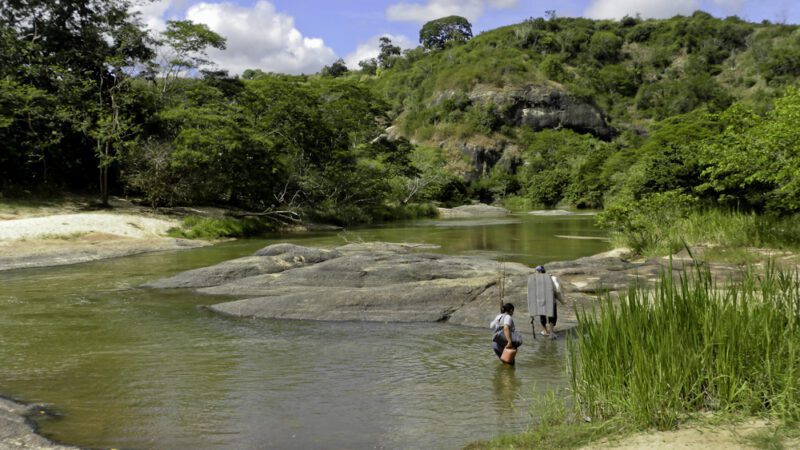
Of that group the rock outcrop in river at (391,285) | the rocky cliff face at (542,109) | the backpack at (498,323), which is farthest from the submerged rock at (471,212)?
the backpack at (498,323)

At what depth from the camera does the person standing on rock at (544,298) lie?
579 inches

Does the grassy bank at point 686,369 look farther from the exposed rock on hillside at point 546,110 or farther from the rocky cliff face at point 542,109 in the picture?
the exposed rock on hillside at point 546,110

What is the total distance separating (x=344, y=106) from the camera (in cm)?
5947

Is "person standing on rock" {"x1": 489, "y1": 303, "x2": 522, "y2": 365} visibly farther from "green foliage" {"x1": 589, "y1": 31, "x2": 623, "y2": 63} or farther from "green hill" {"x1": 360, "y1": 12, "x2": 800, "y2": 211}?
"green foliage" {"x1": 589, "y1": 31, "x2": 623, "y2": 63}

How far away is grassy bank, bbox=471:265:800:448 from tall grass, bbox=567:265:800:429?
0.4 inches

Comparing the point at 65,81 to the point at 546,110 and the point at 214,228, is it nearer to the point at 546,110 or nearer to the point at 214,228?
the point at 214,228

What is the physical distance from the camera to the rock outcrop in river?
1762 centimetres

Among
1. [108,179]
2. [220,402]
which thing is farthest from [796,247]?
[108,179]

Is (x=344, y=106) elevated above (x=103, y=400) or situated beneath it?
elevated above

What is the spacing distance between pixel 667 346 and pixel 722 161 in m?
18.7

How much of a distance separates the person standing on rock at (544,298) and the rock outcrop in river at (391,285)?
33.6 inches

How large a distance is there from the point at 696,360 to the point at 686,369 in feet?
0.59

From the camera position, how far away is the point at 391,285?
65.0ft

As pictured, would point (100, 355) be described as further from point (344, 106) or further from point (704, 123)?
point (704, 123)
